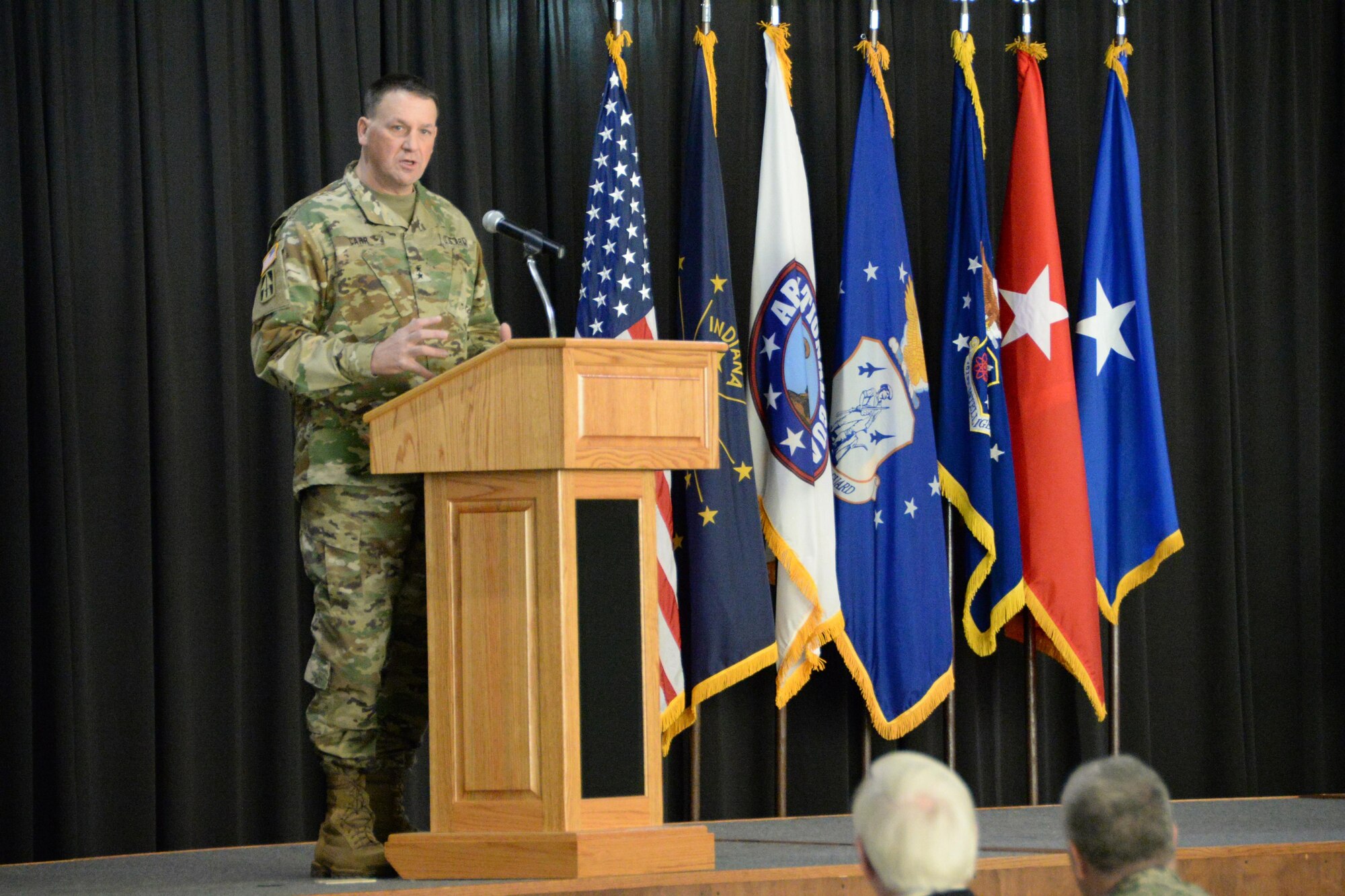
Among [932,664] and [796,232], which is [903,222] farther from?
[932,664]

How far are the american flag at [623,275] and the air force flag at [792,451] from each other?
31cm

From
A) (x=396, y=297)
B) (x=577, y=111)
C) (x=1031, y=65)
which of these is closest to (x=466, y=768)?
(x=396, y=297)

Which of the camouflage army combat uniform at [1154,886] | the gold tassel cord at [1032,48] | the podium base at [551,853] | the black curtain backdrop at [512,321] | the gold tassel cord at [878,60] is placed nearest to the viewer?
the camouflage army combat uniform at [1154,886]

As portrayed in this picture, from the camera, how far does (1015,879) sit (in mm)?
3016

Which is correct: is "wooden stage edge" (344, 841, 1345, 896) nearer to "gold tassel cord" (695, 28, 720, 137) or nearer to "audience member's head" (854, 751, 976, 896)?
"audience member's head" (854, 751, 976, 896)

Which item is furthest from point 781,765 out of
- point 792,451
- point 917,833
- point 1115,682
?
point 917,833

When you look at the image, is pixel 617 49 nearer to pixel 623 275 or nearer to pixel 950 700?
pixel 623 275

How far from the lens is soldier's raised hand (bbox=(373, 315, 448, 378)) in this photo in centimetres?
272

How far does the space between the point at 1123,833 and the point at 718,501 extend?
8.61 feet

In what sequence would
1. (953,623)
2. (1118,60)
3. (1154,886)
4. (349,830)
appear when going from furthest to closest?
1. (1118,60)
2. (953,623)
3. (349,830)
4. (1154,886)

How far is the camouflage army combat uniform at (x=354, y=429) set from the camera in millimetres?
2916

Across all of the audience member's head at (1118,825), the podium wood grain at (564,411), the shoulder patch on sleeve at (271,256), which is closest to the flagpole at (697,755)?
the podium wood grain at (564,411)

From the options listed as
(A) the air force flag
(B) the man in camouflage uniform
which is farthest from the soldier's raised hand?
(A) the air force flag

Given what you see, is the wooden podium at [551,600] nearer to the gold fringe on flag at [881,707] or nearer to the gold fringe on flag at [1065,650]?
the gold fringe on flag at [881,707]
